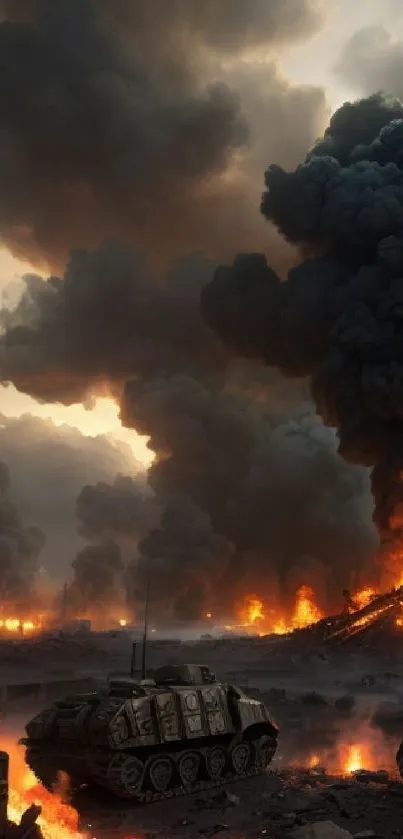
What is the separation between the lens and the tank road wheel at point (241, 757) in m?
17.8

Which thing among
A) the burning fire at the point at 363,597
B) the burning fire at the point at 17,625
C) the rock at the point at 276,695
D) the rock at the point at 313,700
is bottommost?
the rock at the point at 313,700

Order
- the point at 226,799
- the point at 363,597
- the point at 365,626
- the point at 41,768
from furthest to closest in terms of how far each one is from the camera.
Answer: the point at 363,597, the point at 365,626, the point at 41,768, the point at 226,799

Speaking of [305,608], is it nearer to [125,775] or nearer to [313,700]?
[313,700]

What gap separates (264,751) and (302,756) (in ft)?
7.58

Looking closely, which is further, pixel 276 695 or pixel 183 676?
pixel 276 695

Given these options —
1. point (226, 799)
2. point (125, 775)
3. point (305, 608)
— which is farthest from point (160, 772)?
point (305, 608)

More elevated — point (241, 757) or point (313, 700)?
point (313, 700)

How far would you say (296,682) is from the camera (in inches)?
1601

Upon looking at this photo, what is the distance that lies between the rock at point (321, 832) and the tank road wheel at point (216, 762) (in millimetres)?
5323

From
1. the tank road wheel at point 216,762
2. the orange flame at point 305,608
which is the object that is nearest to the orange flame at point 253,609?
the orange flame at point 305,608

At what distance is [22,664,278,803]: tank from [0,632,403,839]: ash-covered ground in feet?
1.78

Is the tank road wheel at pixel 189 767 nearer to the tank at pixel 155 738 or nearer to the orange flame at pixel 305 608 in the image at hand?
the tank at pixel 155 738

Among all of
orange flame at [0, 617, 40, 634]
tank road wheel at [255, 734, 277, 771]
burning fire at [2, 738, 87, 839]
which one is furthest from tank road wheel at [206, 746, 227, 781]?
orange flame at [0, 617, 40, 634]

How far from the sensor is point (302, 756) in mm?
20312
